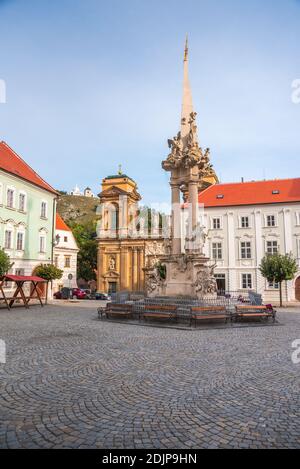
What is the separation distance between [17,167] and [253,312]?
24.9m

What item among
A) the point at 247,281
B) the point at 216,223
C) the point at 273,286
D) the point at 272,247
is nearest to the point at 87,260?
the point at 216,223

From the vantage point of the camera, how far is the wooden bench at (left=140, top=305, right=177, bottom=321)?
46.8 ft

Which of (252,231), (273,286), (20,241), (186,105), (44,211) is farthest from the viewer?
(252,231)

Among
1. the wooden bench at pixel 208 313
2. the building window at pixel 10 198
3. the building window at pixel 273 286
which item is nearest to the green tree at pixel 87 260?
the building window at pixel 10 198

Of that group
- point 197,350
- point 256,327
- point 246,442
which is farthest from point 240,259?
point 246,442

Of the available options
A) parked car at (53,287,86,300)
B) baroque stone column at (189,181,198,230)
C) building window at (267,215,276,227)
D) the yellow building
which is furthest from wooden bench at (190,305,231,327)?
the yellow building

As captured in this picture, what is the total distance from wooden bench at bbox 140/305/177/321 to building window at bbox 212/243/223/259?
2282 cm

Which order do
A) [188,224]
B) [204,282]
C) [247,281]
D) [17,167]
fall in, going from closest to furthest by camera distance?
[204,282] → [188,224] → [17,167] → [247,281]

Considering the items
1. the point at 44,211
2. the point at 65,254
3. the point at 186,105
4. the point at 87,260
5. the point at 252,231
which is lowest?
the point at 87,260

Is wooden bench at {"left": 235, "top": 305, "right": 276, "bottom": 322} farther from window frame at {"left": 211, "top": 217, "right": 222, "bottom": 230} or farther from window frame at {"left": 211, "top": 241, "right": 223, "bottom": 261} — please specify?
window frame at {"left": 211, "top": 217, "right": 222, "bottom": 230}

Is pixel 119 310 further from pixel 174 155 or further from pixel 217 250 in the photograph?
pixel 217 250

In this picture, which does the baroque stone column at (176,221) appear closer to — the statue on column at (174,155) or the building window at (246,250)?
the statue on column at (174,155)

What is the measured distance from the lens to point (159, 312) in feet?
48.1

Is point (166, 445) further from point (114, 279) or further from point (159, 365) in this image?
point (114, 279)
